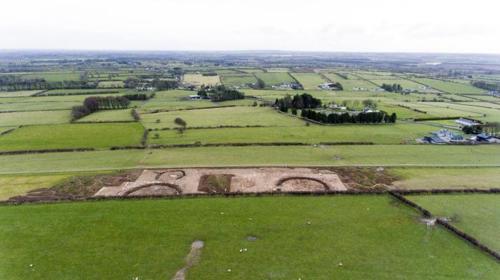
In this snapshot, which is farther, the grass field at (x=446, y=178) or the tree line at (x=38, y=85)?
the tree line at (x=38, y=85)

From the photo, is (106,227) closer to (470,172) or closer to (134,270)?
(134,270)

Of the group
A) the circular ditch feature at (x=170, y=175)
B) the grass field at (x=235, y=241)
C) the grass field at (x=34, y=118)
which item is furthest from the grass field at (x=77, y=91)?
the grass field at (x=235, y=241)

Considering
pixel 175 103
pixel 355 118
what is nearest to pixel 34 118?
pixel 175 103

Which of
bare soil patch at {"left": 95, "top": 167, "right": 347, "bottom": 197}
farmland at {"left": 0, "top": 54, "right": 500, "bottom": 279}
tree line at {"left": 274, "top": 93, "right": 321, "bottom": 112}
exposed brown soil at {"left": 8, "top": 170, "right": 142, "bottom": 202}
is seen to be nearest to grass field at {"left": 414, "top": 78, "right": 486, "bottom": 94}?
farmland at {"left": 0, "top": 54, "right": 500, "bottom": 279}

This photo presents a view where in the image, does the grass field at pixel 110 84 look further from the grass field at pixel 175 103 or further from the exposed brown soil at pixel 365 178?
the exposed brown soil at pixel 365 178

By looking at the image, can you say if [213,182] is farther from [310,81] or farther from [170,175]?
[310,81]

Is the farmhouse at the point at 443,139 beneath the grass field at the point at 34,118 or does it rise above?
→ above
